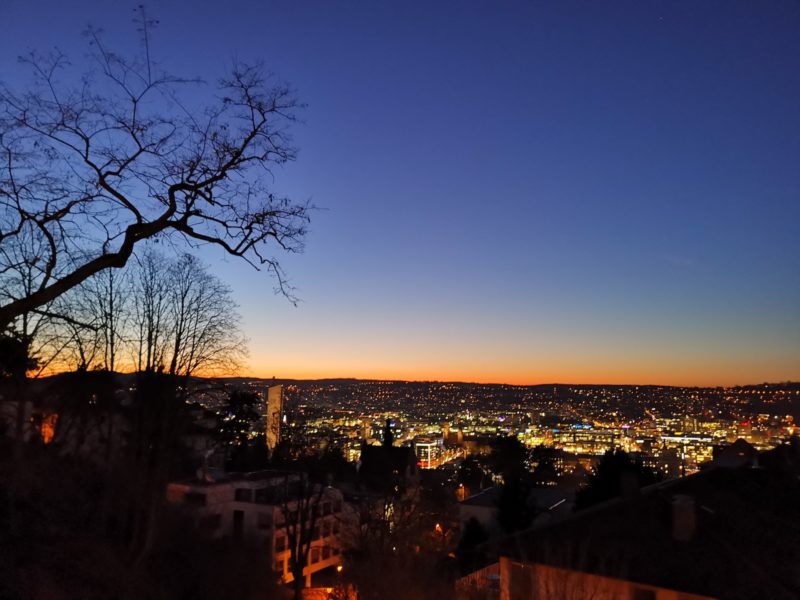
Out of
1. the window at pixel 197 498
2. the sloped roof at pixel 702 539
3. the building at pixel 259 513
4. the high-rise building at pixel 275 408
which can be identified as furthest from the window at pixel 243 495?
the sloped roof at pixel 702 539

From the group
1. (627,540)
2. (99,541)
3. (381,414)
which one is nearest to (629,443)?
(381,414)

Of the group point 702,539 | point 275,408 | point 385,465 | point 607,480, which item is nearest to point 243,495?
point 275,408

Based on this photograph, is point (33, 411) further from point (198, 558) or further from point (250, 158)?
point (250, 158)

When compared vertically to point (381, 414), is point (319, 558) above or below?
below

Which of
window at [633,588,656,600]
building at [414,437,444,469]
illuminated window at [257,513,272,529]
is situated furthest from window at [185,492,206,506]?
building at [414,437,444,469]

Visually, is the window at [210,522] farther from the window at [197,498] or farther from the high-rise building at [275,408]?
the high-rise building at [275,408]

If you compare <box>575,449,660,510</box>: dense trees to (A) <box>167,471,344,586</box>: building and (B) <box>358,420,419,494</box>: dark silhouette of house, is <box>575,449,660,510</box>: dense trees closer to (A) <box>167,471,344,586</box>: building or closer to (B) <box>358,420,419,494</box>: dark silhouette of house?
(A) <box>167,471,344,586</box>: building

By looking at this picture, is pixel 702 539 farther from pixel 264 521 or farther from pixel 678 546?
pixel 264 521

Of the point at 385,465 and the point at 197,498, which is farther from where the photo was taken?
the point at 385,465
